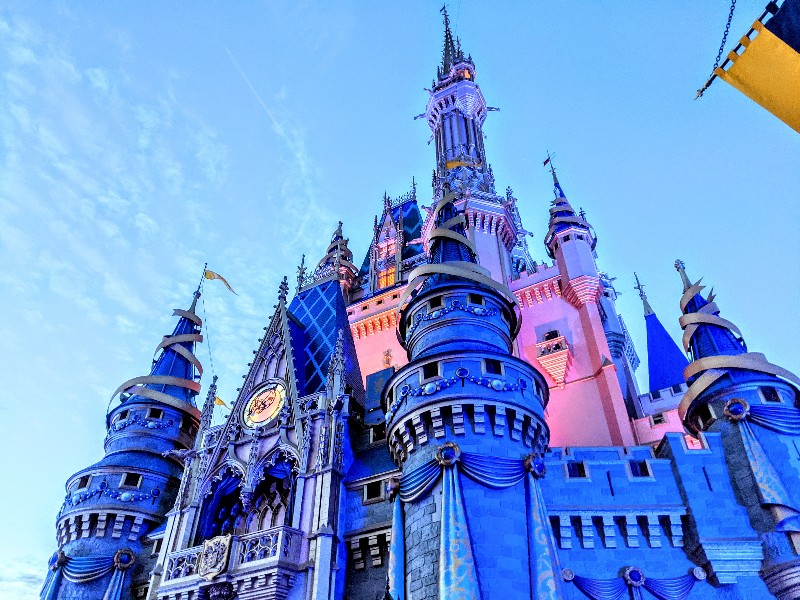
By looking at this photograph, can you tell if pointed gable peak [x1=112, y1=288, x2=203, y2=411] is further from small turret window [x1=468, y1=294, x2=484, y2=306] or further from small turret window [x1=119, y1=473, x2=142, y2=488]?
small turret window [x1=468, y1=294, x2=484, y2=306]

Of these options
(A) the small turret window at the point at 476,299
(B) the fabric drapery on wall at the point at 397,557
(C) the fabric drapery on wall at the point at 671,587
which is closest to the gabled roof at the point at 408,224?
Result: (A) the small turret window at the point at 476,299

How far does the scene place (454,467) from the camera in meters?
20.6

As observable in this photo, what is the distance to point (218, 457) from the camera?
2789 centimetres

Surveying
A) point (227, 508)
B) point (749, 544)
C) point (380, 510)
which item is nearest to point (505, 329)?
point (380, 510)

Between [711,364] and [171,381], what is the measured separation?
29.0 m

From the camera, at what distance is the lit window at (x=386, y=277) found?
44438mm

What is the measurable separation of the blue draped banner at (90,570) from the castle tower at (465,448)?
51.4ft

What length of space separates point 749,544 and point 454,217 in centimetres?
1977

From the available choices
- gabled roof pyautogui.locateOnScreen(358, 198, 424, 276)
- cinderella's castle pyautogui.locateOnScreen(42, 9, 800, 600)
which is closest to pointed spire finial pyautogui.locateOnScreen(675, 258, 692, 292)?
cinderella's castle pyautogui.locateOnScreen(42, 9, 800, 600)

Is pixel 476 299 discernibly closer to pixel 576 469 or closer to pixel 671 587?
pixel 576 469

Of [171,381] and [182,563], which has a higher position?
[171,381]

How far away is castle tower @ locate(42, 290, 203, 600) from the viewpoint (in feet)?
95.8

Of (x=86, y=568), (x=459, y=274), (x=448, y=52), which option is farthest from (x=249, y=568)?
(x=448, y=52)

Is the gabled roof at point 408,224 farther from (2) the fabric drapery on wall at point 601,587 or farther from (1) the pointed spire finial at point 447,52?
(2) the fabric drapery on wall at point 601,587
